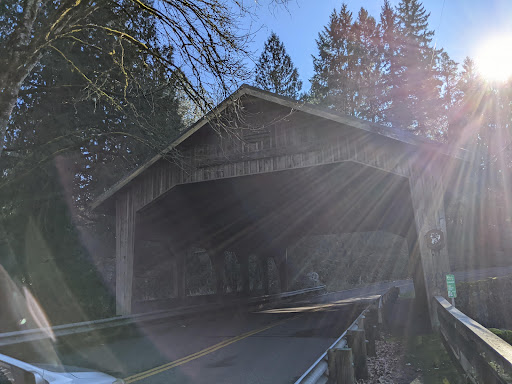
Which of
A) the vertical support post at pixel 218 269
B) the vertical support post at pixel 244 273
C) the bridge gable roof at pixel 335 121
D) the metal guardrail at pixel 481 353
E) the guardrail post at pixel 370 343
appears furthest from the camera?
the vertical support post at pixel 244 273

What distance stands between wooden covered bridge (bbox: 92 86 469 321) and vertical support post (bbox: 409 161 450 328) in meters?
0.03

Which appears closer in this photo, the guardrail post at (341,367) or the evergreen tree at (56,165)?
the guardrail post at (341,367)

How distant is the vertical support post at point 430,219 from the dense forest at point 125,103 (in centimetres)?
204

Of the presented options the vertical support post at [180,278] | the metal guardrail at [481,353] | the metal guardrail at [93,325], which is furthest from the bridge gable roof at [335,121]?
the vertical support post at [180,278]

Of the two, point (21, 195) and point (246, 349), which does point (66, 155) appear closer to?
point (21, 195)

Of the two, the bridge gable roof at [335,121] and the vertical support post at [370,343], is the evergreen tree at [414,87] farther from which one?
the vertical support post at [370,343]

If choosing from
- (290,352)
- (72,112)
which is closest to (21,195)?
(72,112)

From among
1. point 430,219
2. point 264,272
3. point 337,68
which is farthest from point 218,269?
point 337,68

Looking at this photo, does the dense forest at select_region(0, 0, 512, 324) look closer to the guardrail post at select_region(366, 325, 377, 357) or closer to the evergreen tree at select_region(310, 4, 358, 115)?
the evergreen tree at select_region(310, 4, 358, 115)

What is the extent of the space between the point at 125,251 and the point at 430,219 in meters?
9.95

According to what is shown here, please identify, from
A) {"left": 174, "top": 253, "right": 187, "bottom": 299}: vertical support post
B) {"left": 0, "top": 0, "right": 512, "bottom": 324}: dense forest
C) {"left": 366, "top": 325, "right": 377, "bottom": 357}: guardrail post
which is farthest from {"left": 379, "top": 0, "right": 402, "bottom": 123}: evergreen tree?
{"left": 366, "top": 325, "right": 377, "bottom": 357}: guardrail post

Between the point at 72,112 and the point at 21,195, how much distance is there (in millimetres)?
3715

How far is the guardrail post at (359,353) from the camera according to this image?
5.66 m

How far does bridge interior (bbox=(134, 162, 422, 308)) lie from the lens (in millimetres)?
14039
